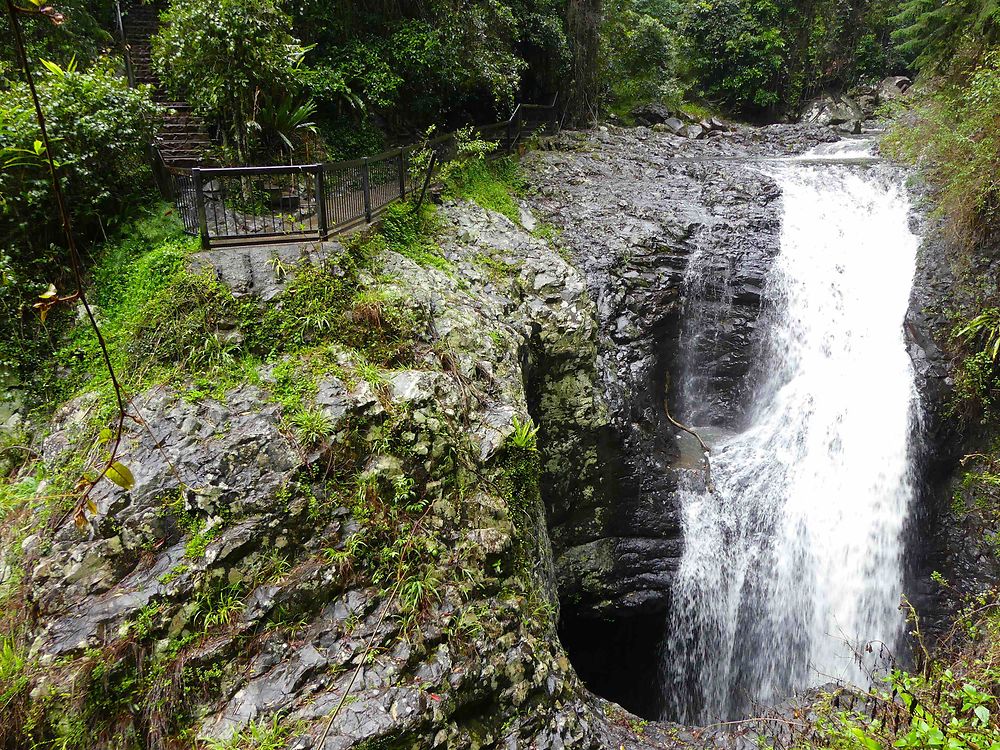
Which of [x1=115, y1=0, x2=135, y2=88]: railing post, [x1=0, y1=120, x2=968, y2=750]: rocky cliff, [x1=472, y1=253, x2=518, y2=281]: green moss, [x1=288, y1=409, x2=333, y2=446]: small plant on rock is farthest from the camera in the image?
[x1=115, y1=0, x2=135, y2=88]: railing post

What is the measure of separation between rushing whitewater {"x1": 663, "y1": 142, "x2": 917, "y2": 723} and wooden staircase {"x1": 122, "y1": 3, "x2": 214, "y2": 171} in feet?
33.1

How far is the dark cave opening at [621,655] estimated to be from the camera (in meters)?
9.69

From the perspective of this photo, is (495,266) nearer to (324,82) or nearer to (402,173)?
(402,173)

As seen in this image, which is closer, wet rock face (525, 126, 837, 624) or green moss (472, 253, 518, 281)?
green moss (472, 253, 518, 281)

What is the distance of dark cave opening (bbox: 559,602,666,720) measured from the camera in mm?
9688

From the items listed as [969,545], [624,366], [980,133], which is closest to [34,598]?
[624,366]

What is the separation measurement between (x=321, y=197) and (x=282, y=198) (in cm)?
122

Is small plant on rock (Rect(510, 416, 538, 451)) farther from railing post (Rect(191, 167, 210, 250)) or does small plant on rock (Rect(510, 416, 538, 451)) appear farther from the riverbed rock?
railing post (Rect(191, 167, 210, 250))

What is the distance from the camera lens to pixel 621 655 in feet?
33.3

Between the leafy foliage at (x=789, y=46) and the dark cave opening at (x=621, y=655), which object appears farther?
the leafy foliage at (x=789, y=46)

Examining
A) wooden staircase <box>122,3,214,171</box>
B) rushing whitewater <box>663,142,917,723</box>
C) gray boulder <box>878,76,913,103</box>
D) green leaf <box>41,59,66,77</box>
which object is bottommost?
rushing whitewater <box>663,142,917,723</box>

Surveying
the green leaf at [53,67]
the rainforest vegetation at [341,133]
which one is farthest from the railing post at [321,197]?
the green leaf at [53,67]

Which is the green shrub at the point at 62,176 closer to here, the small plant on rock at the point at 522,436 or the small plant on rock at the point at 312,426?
the small plant on rock at the point at 312,426

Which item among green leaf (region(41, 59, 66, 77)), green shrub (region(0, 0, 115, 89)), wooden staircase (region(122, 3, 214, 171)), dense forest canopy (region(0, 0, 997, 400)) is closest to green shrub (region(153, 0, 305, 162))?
dense forest canopy (region(0, 0, 997, 400))
